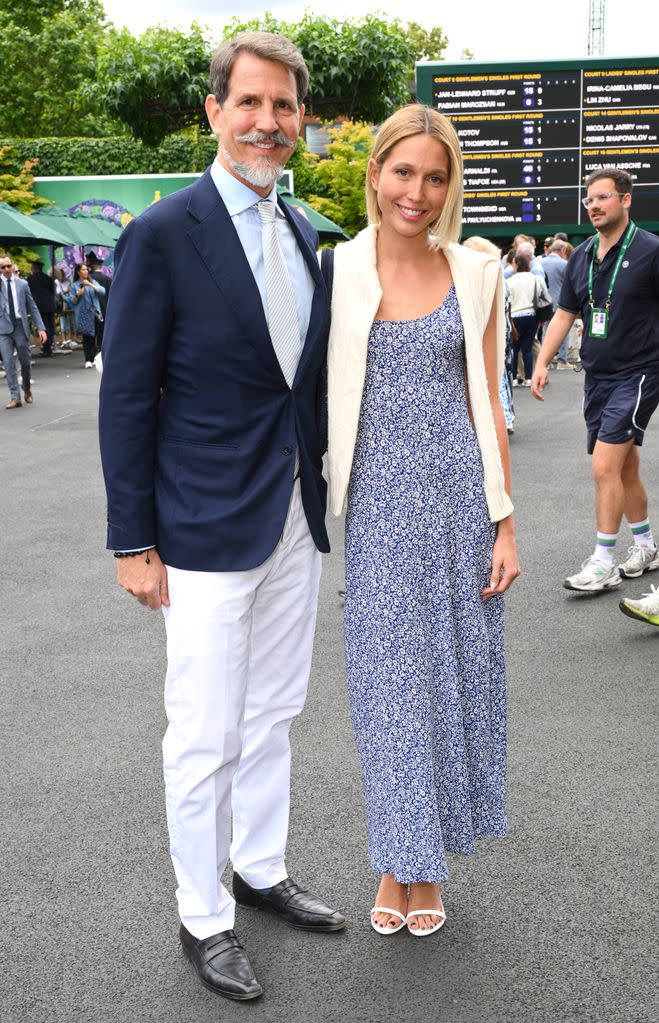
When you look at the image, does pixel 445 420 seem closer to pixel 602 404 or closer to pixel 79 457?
pixel 602 404

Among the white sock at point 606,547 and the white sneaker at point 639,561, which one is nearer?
the white sock at point 606,547

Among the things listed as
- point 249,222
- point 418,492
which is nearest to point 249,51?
point 249,222

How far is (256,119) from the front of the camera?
260 cm

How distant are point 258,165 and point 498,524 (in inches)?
43.3

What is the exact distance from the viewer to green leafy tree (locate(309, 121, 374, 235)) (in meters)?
35.4

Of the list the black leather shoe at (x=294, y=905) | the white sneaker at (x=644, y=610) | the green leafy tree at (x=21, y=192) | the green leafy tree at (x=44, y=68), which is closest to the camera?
the black leather shoe at (x=294, y=905)

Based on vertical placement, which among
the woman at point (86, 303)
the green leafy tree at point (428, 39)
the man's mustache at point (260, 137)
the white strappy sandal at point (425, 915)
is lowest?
the woman at point (86, 303)

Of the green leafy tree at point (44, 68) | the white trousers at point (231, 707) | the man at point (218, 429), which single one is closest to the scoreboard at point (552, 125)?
the man at point (218, 429)

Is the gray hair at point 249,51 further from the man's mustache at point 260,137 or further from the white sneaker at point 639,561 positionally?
the white sneaker at point 639,561

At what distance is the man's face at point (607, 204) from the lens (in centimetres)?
A: 600

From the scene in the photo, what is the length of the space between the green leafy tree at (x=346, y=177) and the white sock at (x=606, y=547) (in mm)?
30127

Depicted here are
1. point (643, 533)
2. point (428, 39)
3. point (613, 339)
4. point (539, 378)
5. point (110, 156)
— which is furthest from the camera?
point (428, 39)

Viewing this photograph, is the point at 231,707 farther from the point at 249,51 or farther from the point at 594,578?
the point at 594,578

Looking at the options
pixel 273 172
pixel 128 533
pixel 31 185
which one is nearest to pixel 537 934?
pixel 128 533
